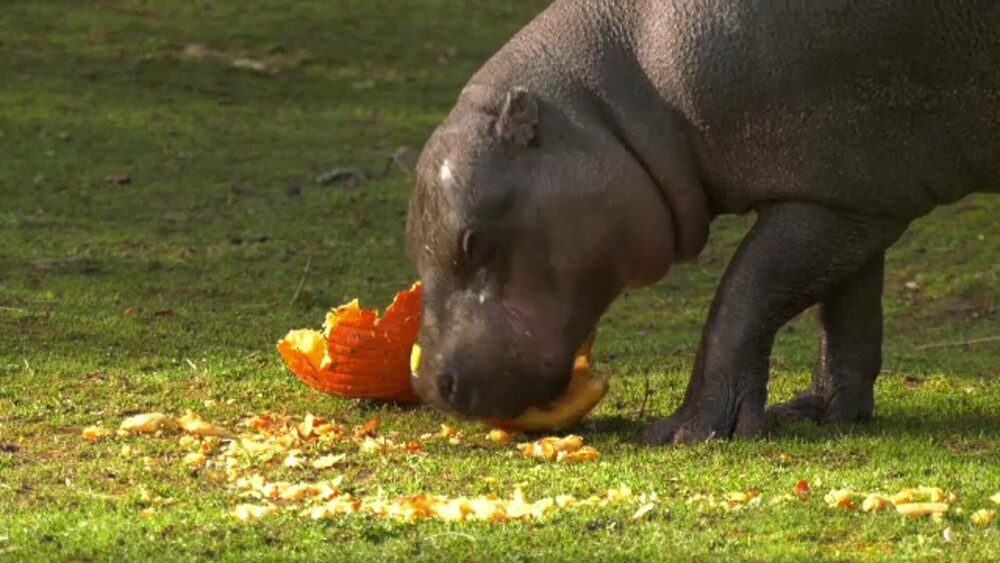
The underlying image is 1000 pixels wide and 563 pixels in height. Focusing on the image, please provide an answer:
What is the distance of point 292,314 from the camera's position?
1127cm

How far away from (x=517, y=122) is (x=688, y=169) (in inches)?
26.2

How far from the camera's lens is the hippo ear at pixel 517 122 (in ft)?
24.7

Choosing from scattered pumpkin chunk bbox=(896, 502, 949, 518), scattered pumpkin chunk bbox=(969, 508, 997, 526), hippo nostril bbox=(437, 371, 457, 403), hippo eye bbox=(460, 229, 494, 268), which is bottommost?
hippo nostril bbox=(437, 371, 457, 403)

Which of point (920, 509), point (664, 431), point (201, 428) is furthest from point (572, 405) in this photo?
point (920, 509)

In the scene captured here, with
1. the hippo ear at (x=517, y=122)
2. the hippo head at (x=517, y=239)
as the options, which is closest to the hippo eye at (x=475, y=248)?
the hippo head at (x=517, y=239)

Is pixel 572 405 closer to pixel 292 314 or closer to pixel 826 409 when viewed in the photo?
pixel 826 409

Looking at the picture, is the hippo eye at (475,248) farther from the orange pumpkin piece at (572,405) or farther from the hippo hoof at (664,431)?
the hippo hoof at (664,431)

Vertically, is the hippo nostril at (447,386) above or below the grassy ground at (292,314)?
above

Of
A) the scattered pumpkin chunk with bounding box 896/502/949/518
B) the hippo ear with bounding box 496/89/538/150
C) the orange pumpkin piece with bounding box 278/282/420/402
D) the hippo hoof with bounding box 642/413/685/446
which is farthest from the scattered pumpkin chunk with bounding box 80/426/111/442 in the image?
the scattered pumpkin chunk with bounding box 896/502/949/518

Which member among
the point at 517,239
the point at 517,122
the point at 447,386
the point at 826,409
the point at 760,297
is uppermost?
the point at 517,122

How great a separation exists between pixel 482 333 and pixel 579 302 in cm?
38

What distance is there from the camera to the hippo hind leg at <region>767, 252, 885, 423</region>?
8312 millimetres

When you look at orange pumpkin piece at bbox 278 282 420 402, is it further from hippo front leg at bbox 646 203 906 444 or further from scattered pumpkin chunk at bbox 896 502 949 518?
scattered pumpkin chunk at bbox 896 502 949 518

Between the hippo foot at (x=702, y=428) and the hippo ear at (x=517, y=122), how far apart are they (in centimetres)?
119
